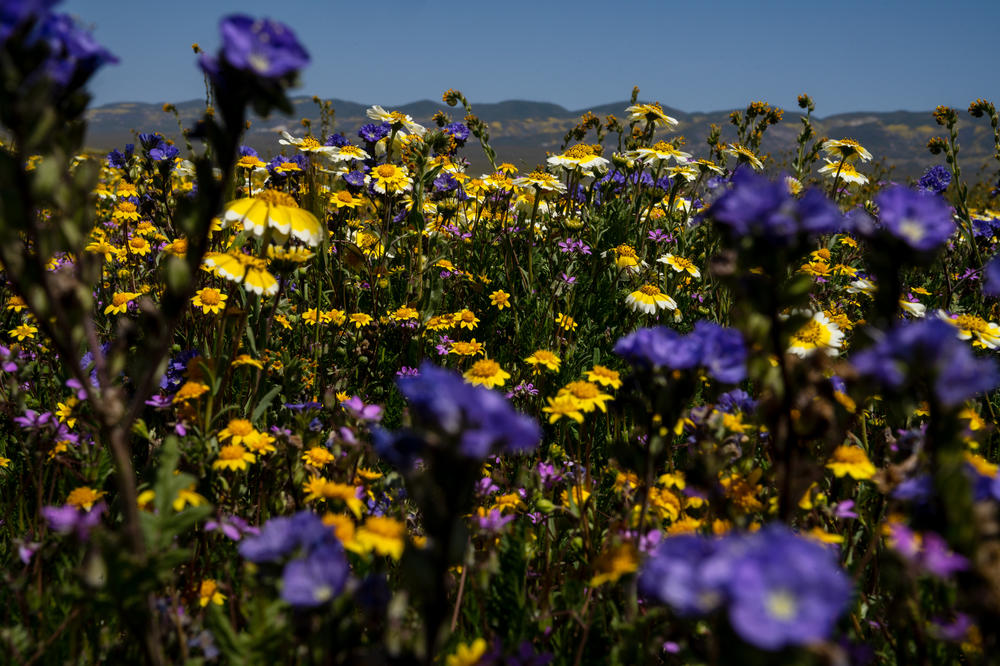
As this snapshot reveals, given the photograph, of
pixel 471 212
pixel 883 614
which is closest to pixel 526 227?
pixel 471 212

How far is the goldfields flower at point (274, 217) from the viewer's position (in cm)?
285

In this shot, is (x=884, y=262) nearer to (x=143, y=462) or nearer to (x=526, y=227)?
(x=143, y=462)

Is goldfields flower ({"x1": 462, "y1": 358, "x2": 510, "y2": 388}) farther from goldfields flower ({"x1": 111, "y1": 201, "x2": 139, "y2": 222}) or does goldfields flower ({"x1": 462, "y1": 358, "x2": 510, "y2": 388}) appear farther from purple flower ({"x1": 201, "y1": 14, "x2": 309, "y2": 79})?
goldfields flower ({"x1": 111, "y1": 201, "x2": 139, "y2": 222})

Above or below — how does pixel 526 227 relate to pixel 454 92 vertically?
below

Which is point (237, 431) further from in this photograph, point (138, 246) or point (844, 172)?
point (844, 172)

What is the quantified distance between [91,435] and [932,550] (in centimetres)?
293

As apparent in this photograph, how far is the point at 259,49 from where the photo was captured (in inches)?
52.3

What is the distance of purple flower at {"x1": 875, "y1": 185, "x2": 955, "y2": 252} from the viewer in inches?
Result: 54.3

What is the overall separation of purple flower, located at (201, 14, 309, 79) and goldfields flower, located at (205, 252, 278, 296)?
5.28ft

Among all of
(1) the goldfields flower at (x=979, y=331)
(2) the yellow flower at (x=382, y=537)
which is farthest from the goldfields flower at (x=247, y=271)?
(1) the goldfields flower at (x=979, y=331)

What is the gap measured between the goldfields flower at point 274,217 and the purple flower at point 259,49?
1.55 metres

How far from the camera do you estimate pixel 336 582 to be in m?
1.23

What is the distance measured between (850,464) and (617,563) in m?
0.91

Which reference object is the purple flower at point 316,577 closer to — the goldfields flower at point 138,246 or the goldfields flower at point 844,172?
the goldfields flower at point 138,246
